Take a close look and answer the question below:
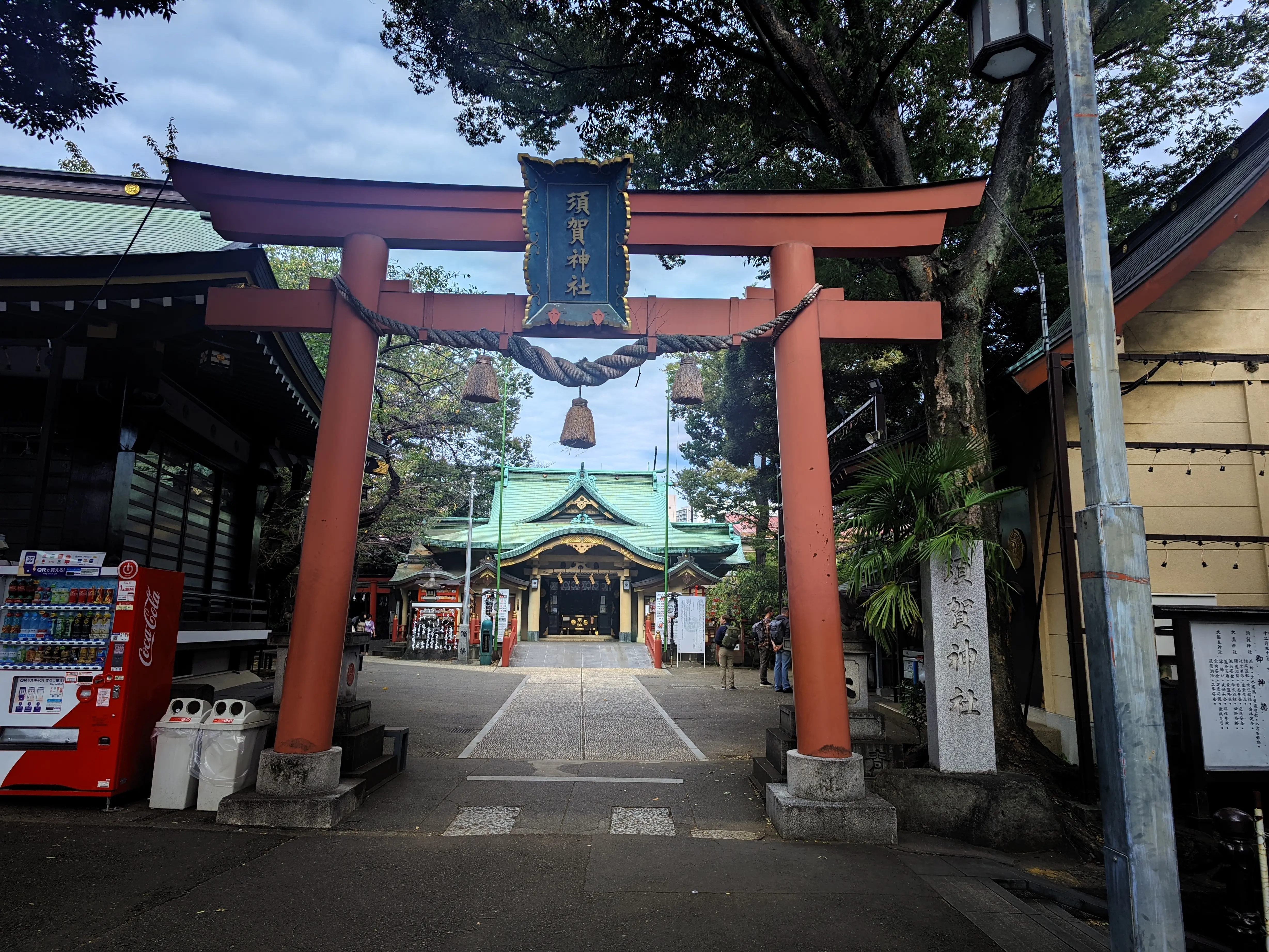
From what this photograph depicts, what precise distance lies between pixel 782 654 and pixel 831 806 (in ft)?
35.1

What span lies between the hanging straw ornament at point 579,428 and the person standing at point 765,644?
40.0 ft

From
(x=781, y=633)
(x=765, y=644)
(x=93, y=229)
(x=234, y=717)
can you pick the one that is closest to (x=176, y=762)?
(x=234, y=717)

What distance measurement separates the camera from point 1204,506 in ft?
29.0

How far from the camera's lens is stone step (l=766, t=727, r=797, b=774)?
675 cm

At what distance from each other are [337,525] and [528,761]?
3.90m

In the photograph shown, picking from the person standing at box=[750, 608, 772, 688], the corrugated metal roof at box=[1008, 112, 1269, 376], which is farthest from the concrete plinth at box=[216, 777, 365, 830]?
the person standing at box=[750, 608, 772, 688]

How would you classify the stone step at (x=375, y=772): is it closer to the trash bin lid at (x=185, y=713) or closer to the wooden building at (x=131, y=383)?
the trash bin lid at (x=185, y=713)

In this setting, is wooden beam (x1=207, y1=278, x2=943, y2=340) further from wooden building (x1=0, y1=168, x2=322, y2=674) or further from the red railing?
the red railing

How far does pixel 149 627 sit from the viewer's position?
6613mm

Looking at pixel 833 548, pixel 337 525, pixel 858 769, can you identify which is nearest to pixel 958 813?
pixel 858 769

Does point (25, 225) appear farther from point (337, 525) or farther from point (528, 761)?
point (528, 761)

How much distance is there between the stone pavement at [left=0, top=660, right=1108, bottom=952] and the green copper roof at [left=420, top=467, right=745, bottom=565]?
18.9 metres

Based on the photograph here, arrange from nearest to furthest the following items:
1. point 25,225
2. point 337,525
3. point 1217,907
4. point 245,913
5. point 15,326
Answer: point 245,913 → point 1217,907 → point 337,525 → point 15,326 → point 25,225

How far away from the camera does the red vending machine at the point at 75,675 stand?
6.13 metres
